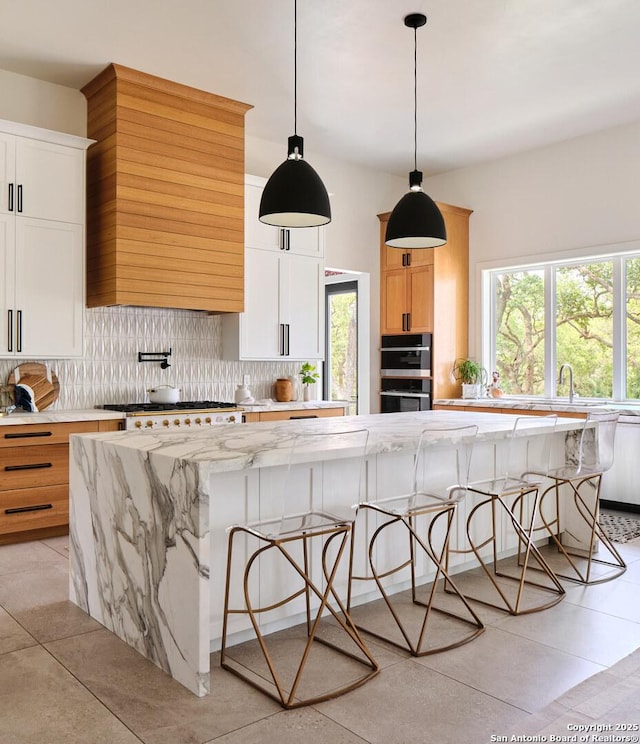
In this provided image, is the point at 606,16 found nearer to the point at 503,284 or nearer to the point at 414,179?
the point at 414,179

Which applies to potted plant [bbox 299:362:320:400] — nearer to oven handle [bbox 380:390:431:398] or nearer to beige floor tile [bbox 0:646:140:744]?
oven handle [bbox 380:390:431:398]

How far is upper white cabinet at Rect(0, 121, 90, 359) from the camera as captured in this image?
4.30m

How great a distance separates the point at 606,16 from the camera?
386cm

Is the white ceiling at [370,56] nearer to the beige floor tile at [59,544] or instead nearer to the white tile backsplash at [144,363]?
the white tile backsplash at [144,363]

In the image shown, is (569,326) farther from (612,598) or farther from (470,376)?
(612,598)

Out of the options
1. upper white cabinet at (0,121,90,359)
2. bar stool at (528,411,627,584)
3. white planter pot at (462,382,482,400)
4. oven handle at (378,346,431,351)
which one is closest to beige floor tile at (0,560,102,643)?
upper white cabinet at (0,121,90,359)

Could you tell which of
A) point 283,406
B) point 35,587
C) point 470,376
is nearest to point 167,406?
point 283,406

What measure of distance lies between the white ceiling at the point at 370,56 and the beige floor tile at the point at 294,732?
11.6 feet

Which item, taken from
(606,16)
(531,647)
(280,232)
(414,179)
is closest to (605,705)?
(531,647)

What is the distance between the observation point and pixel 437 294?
6438 mm

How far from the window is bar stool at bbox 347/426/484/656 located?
2.94 metres

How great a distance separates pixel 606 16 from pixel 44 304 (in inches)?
154

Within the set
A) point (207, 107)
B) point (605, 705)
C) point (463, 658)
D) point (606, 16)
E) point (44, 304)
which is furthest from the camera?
point (207, 107)

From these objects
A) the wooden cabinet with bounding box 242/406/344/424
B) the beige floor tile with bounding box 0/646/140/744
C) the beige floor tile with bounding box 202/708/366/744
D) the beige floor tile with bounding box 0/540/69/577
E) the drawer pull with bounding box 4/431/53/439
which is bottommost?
the beige floor tile with bounding box 202/708/366/744
